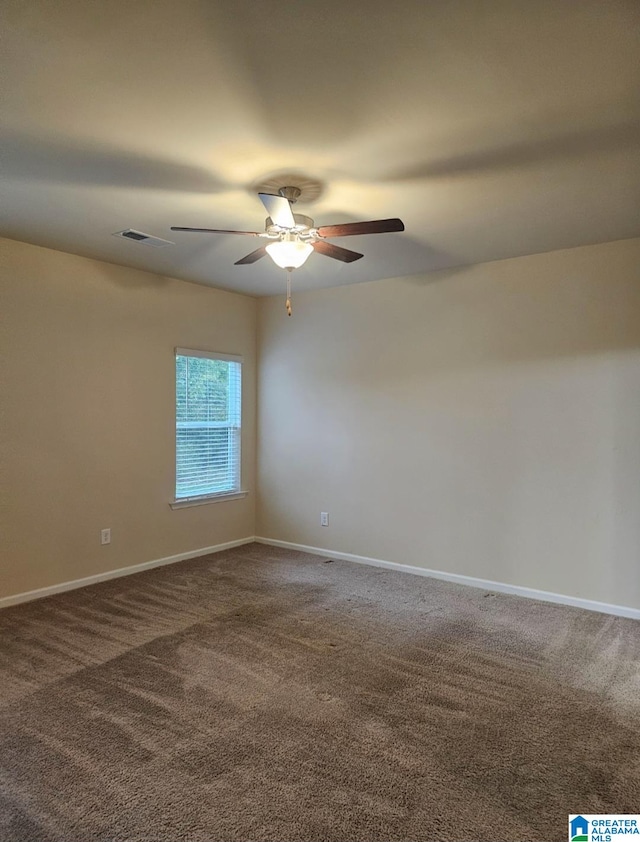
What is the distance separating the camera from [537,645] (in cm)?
310

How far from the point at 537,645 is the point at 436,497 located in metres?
1.47

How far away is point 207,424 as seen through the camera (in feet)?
16.6

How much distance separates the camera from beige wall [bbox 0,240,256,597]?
3672mm

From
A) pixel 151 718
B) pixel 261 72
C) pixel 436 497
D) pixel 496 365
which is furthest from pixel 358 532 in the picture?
pixel 261 72

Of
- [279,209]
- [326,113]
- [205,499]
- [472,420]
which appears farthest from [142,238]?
[472,420]

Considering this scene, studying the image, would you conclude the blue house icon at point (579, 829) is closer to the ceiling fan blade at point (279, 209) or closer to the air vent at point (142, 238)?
the ceiling fan blade at point (279, 209)

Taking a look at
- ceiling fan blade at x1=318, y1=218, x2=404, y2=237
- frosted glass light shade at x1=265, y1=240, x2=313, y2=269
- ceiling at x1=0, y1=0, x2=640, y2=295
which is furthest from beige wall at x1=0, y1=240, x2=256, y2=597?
ceiling fan blade at x1=318, y1=218, x2=404, y2=237

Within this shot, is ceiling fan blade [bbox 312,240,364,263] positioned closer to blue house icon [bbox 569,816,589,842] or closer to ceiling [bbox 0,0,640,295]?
ceiling [bbox 0,0,640,295]

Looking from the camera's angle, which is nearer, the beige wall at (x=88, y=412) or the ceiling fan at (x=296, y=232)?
the ceiling fan at (x=296, y=232)

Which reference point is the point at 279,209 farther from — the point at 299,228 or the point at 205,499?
the point at 205,499

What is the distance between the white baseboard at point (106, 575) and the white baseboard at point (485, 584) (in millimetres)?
610

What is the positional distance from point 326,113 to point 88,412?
293cm

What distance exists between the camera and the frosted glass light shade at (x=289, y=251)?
2.79 m

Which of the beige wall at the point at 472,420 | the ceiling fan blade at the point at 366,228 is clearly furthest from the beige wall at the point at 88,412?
the ceiling fan blade at the point at 366,228
